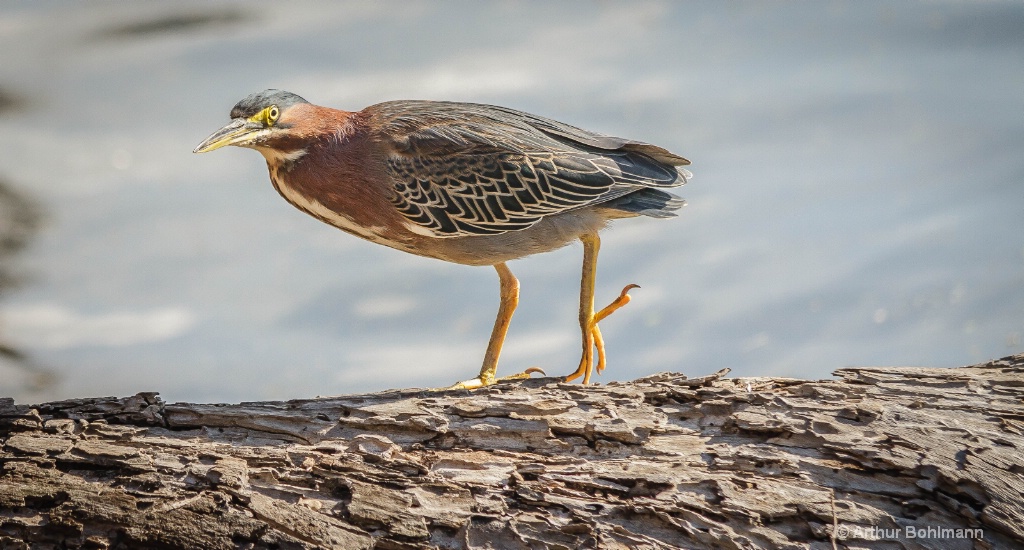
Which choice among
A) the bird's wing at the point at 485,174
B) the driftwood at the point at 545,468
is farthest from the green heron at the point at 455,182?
the driftwood at the point at 545,468

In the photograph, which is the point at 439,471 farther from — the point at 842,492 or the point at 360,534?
the point at 842,492

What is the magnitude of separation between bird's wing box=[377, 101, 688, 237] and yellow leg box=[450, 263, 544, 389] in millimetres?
361

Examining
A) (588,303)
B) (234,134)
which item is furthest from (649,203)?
(234,134)

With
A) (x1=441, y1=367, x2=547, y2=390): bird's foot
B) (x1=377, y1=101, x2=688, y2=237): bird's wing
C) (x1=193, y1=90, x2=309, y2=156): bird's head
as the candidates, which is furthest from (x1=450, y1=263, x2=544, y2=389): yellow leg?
(x1=193, y1=90, x2=309, y2=156): bird's head

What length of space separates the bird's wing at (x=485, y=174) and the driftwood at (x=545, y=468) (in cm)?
97

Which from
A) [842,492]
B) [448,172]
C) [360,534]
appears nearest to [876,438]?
[842,492]

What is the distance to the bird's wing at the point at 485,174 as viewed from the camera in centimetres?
432

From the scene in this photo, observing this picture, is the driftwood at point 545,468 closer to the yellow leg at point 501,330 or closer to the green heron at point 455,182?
the yellow leg at point 501,330

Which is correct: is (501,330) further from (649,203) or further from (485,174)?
(649,203)

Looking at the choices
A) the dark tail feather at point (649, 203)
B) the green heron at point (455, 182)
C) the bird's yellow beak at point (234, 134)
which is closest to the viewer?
the bird's yellow beak at point (234, 134)

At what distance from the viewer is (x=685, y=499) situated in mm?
3225

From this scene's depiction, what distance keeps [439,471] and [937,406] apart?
2093 millimetres

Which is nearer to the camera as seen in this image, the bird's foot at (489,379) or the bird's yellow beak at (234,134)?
the bird's yellow beak at (234,134)

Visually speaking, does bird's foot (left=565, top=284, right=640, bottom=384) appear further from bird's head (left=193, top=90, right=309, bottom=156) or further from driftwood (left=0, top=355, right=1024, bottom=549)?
bird's head (left=193, top=90, right=309, bottom=156)
